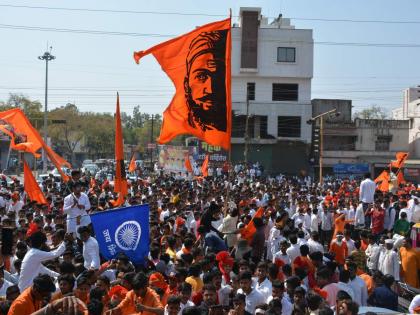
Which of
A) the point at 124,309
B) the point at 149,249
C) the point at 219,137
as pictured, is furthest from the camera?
the point at 219,137

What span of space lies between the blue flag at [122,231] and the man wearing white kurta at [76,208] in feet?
11.6

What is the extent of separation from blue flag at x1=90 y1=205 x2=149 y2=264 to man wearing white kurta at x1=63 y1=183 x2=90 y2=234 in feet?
11.6

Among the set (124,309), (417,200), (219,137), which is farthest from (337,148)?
(124,309)

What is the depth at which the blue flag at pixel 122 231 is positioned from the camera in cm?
838

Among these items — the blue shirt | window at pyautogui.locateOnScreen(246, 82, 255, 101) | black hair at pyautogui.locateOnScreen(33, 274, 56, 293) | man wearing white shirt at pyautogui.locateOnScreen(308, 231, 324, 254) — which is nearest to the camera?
black hair at pyautogui.locateOnScreen(33, 274, 56, 293)

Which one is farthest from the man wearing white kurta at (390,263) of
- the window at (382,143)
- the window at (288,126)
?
the window at (382,143)

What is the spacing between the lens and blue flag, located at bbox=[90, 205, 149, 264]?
330 inches

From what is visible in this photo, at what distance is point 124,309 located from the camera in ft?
21.7

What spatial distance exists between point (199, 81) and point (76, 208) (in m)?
3.27

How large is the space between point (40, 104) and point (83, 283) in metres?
68.8

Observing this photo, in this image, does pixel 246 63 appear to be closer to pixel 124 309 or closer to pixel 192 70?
pixel 192 70

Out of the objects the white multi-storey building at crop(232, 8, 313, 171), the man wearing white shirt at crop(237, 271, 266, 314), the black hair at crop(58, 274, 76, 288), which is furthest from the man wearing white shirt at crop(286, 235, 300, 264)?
the white multi-storey building at crop(232, 8, 313, 171)

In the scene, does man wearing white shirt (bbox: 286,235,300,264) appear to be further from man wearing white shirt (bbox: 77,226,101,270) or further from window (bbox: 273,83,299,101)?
window (bbox: 273,83,299,101)

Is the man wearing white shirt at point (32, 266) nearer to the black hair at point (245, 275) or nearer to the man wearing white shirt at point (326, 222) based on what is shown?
the black hair at point (245, 275)
